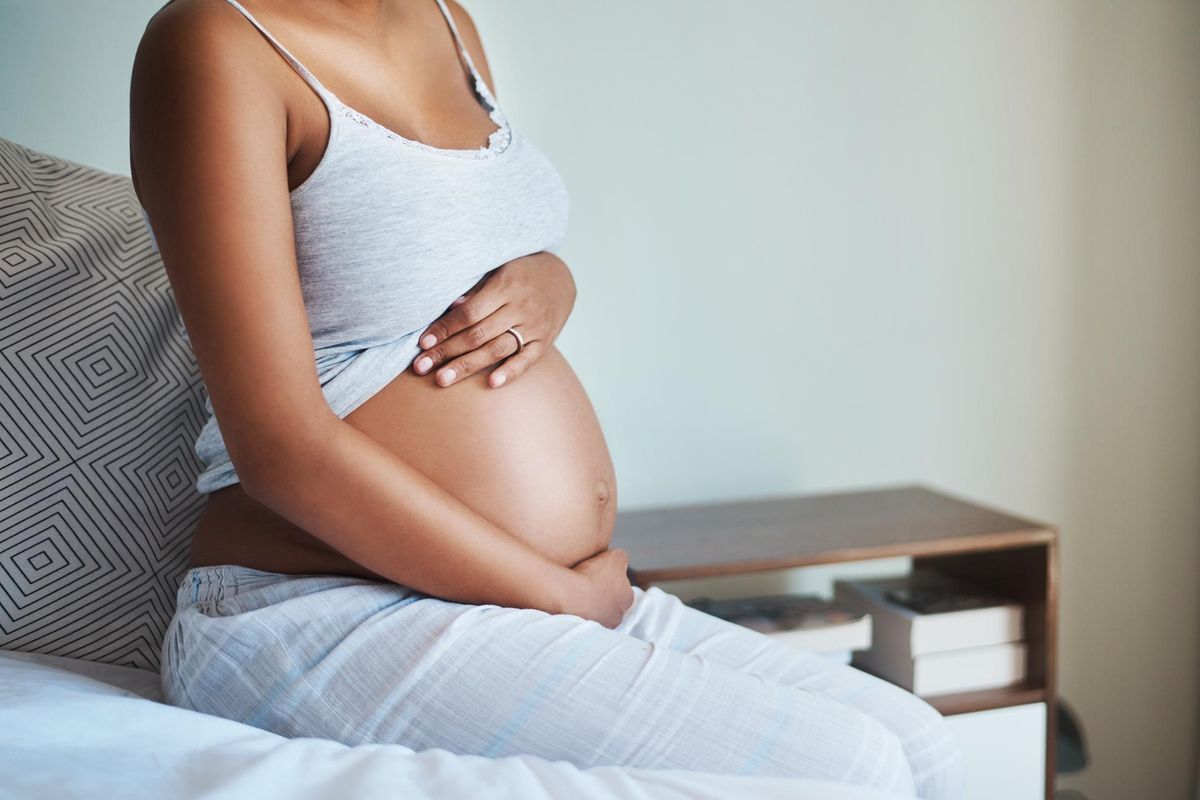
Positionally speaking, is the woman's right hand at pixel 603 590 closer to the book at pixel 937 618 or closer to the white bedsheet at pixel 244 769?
the white bedsheet at pixel 244 769

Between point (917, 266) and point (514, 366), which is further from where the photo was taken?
point (917, 266)

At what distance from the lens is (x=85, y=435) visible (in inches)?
39.6

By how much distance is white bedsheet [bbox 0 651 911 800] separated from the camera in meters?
0.62

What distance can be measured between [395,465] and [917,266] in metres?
1.14

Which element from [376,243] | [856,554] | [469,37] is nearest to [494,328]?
[376,243]

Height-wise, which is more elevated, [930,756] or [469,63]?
[469,63]

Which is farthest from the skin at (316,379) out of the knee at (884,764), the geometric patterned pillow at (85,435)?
the knee at (884,764)

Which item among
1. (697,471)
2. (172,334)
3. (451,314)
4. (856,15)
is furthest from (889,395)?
(172,334)

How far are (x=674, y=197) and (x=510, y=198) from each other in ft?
2.10

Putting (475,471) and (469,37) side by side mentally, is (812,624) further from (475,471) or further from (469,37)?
(469,37)

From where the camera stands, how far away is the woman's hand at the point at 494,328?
904 mm

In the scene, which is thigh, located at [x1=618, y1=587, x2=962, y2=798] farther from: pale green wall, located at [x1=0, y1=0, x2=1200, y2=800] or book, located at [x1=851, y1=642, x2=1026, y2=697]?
pale green wall, located at [x1=0, y1=0, x2=1200, y2=800]

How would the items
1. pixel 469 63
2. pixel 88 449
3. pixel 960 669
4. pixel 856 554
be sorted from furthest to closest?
pixel 960 669
pixel 856 554
pixel 469 63
pixel 88 449

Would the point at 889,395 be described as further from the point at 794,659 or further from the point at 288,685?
the point at 288,685
